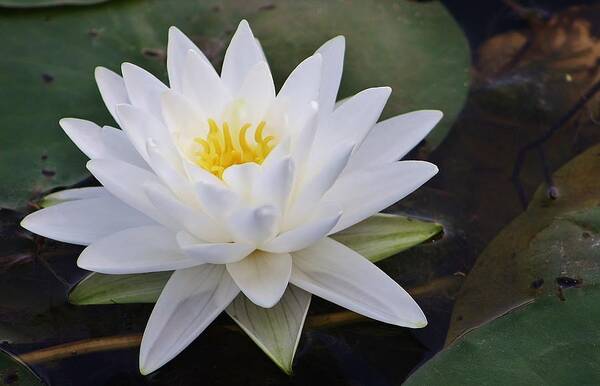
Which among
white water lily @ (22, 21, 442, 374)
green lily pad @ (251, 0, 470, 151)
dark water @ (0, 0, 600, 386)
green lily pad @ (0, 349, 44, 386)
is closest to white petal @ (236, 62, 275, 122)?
white water lily @ (22, 21, 442, 374)

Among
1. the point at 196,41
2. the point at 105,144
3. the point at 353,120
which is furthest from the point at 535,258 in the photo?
the point at 196,41

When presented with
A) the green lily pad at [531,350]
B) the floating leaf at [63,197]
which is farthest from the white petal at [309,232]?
the floating leaf at [63,197]

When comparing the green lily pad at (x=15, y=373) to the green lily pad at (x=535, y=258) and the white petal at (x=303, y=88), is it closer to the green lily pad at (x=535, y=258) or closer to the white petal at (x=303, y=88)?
the white petal at (x=303, y=88)

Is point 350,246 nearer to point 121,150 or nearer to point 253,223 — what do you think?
point 253,223

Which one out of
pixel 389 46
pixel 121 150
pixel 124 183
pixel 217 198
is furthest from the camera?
pixel 389 46

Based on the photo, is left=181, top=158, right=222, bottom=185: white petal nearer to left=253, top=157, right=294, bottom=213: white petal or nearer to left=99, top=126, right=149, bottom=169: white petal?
left=253, top=157, right=294, bottom=213: white petal

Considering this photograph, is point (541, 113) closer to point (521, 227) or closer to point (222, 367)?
point (521, 227)

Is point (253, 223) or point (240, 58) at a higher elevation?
point (240, 58)
